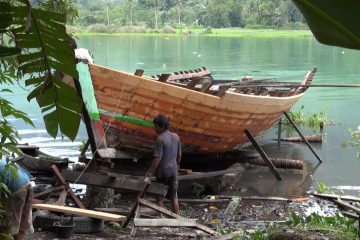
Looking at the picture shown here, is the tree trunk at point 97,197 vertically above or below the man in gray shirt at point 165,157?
below

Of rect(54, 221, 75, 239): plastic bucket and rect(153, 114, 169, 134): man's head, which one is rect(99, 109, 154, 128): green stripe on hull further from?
rect(54, 221, 75, 239): plastic bucket

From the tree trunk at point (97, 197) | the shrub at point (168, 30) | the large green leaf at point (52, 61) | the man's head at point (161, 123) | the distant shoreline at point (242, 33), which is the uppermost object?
the large green leaf at point (52, 61)

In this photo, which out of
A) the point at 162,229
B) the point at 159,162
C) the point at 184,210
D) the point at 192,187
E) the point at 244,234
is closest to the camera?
the point at 244,234

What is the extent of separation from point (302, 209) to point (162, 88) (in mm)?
3136

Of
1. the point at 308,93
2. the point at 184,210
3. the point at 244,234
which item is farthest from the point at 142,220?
the point at 308,93

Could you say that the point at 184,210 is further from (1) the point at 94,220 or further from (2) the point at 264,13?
(2) the point at 264,13

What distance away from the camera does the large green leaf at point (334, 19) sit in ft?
5.38

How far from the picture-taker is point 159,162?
25.0ft

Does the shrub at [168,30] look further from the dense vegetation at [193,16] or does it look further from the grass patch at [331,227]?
the grass patch at [331,227]

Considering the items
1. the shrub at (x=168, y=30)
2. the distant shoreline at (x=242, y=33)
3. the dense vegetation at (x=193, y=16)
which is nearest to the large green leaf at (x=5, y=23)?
the distant shoreline at (x=242, y=33)

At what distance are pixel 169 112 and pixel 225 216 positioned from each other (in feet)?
7.17

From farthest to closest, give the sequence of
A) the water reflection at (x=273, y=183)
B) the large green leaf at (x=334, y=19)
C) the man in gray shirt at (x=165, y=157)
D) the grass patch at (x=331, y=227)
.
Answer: the water reflection at (x=273, y=183), the man in gray shirt at (x=165, y=157), the grass patch at (x=331, y=227), the large green leaf at (x=334, y=19)

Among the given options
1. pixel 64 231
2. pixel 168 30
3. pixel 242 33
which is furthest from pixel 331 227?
pixel 168 30

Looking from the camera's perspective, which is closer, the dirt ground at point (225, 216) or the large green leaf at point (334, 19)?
the large green leaf at point (334, 19)
